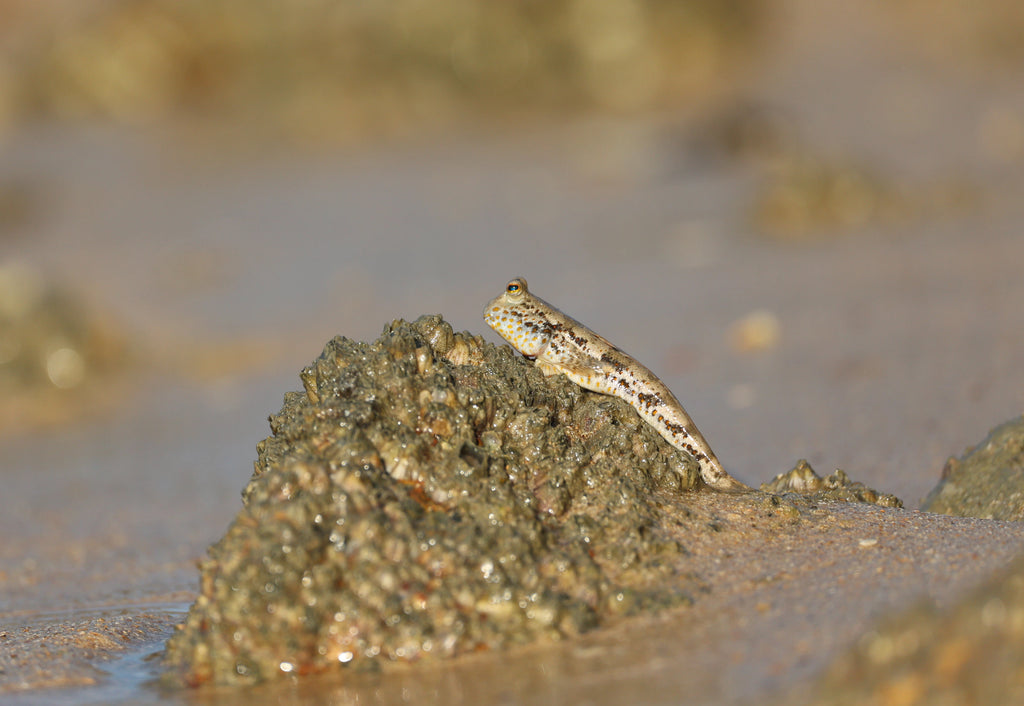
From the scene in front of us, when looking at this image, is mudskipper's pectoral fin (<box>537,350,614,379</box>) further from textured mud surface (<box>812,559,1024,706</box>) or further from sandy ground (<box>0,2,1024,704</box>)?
textured mud surface (<box>812,559,1024,706</box>)

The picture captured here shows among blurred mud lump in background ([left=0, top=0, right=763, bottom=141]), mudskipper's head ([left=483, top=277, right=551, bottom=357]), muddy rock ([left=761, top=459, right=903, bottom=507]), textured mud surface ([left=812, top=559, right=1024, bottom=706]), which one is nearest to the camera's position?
textured mud surface ([left=812, top=559, right=1024, bottom=706])

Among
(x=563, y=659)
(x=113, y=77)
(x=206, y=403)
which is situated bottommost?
(x=563, y=659)

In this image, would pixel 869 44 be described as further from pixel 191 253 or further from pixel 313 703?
pixel 313 703

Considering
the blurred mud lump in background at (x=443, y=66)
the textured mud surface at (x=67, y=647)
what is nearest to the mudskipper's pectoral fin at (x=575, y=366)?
the textured mud surface at (x=67, y=647)

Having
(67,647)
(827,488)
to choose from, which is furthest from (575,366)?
(67,647)

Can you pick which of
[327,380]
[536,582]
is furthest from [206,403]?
[536,582]

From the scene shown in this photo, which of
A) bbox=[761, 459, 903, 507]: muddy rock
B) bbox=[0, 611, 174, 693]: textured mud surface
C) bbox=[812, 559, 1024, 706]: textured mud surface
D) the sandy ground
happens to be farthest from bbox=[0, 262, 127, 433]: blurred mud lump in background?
bbox=[812, 559, 1024, 706]: textured mud surface

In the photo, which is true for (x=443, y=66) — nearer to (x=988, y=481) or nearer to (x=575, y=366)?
(x=575, y=366)

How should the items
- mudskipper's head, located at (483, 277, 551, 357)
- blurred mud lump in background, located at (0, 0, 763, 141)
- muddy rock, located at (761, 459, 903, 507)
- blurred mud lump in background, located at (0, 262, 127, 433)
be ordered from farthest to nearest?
1. blurred mud lump in background, located at (0, 0, 763, 141)
2. blurred mud lump in background, located at (0, 262, 127, 433)
3. mudskipper's head, located at (483, 277, 551, 357)
4. muddy rock, located at (761, 459, 903, 507)
